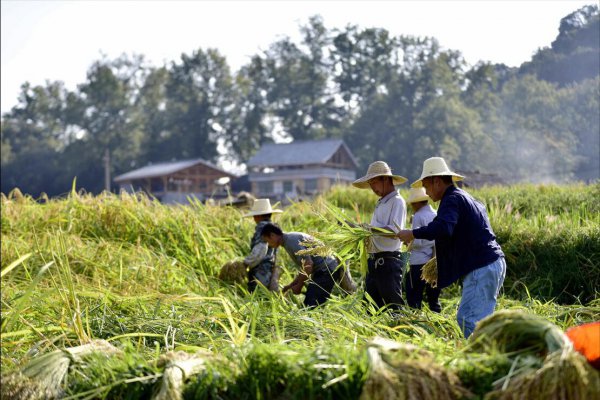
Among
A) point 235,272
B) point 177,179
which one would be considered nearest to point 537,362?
point 235,272

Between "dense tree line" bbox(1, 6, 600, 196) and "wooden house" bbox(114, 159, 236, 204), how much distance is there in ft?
18.2

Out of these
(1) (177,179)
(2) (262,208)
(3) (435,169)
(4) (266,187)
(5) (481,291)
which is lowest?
(4) (266,187)

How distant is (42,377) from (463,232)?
2.55 metres

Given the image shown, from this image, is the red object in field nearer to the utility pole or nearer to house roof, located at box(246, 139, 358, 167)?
house roof, located at box(246, 139, 358, 167)

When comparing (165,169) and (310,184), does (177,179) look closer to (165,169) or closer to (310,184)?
(165,169)

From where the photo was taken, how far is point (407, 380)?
99.1 inches

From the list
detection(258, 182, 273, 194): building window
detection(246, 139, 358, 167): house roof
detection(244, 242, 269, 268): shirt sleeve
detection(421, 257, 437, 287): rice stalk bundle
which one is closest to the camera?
detection(421, 257, 437, 287): rice stalk bundle

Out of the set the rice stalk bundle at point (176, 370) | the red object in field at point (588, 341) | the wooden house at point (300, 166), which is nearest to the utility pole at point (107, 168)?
the wooden house at point (300, 166)

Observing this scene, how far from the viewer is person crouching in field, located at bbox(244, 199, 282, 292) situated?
6.61 m

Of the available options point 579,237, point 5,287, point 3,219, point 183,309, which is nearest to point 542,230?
point 579,237

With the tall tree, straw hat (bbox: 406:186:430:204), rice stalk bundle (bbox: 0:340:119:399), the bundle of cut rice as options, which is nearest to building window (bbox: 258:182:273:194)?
the tall tree

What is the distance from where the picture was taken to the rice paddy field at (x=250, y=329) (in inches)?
104

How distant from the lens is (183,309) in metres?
4.95

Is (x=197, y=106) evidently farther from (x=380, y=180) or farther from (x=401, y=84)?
(x=380, y=180)
